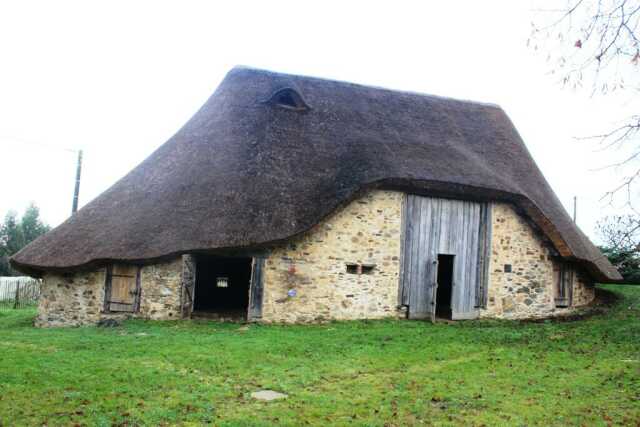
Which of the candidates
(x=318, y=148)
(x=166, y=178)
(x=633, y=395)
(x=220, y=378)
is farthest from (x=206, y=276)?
(x=633, y=395)

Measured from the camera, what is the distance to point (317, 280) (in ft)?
51.6

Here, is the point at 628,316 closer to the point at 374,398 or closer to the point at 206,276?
the point at 374,398

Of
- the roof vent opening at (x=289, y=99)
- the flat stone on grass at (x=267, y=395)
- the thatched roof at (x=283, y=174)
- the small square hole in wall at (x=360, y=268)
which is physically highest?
the roof vent opening at (x=289, y=99)

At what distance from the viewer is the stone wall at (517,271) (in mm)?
17812

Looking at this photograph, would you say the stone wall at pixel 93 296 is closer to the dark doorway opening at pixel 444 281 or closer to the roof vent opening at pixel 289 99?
the roof vent opening at pixel 289 99

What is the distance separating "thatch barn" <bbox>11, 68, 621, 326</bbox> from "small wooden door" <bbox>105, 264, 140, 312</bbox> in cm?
3

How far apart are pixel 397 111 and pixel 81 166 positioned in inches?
557

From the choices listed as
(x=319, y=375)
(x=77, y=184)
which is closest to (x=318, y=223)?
(x=319, y=375)

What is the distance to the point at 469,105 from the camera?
22.0 meters

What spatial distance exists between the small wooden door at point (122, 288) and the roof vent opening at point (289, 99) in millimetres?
6796

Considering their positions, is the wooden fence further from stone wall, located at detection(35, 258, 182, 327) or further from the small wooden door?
the small wooden door

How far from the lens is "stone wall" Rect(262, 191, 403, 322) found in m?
15.4

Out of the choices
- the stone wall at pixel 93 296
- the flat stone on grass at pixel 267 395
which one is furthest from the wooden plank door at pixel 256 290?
the flat stone on grass at pixel 267 395

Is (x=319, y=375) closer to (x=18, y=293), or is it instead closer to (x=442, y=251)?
(x=442, y=251)
